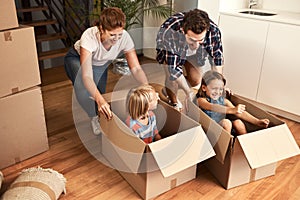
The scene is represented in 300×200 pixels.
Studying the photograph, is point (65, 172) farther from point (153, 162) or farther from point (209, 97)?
point (209, 97)

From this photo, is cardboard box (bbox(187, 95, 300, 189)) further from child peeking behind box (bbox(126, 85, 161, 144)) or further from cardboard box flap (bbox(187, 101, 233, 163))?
child peeking behind box (bbox(126, 85, 161, 144))

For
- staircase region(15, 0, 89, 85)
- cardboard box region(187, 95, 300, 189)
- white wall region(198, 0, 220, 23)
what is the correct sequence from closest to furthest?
cardboard box region(187, 95, 300, 189)
white wall region(198, 0, 220, 23)
staircase region(15, 0, 89, 85)

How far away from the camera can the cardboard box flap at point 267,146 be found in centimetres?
171

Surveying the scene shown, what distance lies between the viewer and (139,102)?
5.97 ft

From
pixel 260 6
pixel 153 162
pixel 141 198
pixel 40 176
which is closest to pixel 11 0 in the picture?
pixel 40 176

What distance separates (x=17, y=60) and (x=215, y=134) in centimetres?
120

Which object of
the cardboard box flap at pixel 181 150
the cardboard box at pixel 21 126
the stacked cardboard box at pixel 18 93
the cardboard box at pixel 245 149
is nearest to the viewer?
the cardboard box flap at pixel 181 150

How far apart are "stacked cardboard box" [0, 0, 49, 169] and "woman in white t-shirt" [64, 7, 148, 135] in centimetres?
32

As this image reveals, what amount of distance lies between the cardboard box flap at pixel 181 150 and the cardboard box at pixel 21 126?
2.86 ft

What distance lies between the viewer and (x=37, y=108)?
2070mm

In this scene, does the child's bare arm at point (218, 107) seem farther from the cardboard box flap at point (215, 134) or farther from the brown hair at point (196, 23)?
the brown hair at point (196, 23)

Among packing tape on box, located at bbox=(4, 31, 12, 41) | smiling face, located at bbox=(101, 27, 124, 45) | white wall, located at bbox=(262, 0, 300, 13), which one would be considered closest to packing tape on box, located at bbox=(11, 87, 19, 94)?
packing tape on box, located at bbox=(4, 31, 12, 41)

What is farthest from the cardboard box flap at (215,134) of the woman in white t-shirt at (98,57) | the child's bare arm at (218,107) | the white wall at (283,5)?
the white wall at (283,5)

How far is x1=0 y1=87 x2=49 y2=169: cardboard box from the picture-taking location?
Answer: 1.94 meters
